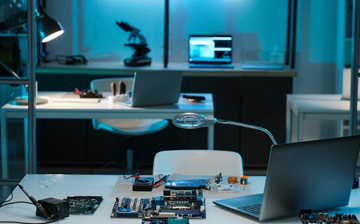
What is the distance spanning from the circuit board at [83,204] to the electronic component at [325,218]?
28.2 inches

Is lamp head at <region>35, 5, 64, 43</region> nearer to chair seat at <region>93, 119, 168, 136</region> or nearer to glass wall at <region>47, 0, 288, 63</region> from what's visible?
chair seat at <region>93, 119, 168, 136</region>

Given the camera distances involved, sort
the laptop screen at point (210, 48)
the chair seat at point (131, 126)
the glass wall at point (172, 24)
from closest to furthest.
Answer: the chair seat at point (131, 126) → the laptop screen at point (210, 48) → the glass wall at point (172, 24)

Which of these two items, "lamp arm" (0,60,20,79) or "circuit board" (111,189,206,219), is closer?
"circuit board" (111,189,206,219)

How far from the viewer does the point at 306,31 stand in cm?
511

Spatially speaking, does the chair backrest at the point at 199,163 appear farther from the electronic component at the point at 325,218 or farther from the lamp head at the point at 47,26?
the lamp head at the point at 47,26

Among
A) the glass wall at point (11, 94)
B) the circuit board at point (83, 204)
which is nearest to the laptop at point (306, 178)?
the circuit board at point (83, 204)

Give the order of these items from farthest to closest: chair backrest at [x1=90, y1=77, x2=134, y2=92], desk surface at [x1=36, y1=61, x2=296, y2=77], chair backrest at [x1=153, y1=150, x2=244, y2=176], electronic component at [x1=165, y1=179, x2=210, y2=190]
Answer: desk surface at [x1=36, y1=61, x2=296, y2=77] → chair backrest at [x1=90, y1=77, x2=134, y2=92] → chair backrest at [x1=153, y1=150, x2=244, y2=176] → electronic component at [x1=165, y1=179, x2=210, y2=190]

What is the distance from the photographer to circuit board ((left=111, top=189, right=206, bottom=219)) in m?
1.73

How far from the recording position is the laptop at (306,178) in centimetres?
162

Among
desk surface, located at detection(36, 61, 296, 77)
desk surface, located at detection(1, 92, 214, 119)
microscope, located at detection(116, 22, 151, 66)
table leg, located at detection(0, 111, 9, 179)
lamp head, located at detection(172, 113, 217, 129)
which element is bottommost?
table leg, located at detection(0, 111, 9, 179)

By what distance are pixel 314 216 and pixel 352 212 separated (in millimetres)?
190

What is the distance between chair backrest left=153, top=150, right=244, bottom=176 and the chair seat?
147 centimetres

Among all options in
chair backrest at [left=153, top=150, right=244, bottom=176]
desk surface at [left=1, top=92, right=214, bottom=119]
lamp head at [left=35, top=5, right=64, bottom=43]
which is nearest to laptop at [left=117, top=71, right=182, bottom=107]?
desk surface at [left=1, top=92, right=214, bottom=119]

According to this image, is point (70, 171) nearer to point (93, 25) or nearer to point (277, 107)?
point (93, 25)
